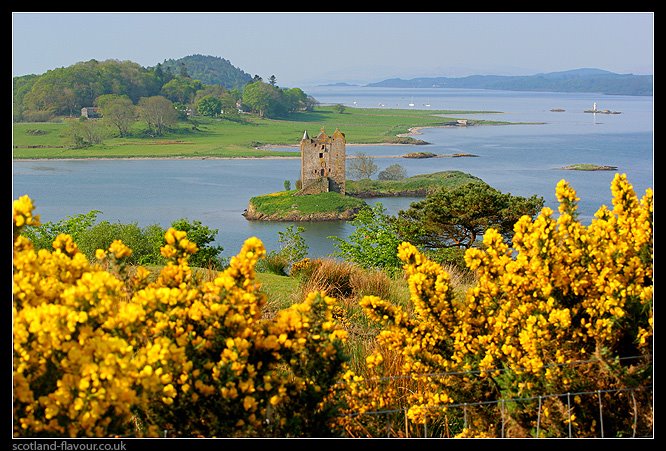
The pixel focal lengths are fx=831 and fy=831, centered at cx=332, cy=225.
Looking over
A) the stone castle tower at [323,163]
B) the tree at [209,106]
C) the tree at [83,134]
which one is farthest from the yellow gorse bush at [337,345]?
the tree at [209,106]

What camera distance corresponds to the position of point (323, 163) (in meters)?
54.0

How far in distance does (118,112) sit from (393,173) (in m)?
38.7

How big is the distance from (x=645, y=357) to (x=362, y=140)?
77722 mm

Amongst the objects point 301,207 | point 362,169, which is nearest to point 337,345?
point 301,207

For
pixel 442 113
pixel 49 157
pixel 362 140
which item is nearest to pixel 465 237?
pixel 49 157

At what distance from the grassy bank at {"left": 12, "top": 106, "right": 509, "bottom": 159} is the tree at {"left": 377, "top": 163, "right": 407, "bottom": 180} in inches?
576

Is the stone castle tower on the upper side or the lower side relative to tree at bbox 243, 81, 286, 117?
lower

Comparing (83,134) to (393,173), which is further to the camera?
(83,134)

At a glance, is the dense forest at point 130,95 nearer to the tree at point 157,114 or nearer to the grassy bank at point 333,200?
the tree at point 157,114

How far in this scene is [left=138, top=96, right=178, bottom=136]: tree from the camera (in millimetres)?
86500

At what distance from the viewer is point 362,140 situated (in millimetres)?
81062

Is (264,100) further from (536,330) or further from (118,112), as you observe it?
(536,330)

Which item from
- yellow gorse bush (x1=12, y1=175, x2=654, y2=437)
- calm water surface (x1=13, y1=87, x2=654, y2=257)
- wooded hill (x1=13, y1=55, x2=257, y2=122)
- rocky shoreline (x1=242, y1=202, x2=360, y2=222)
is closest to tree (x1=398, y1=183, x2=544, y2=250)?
yellow gorse bush (x1=12, y1=175, x2=654, y2=437)

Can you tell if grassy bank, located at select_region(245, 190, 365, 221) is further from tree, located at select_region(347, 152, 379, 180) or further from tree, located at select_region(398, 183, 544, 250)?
tree, located at select_region(398, 183, 544, 250)
